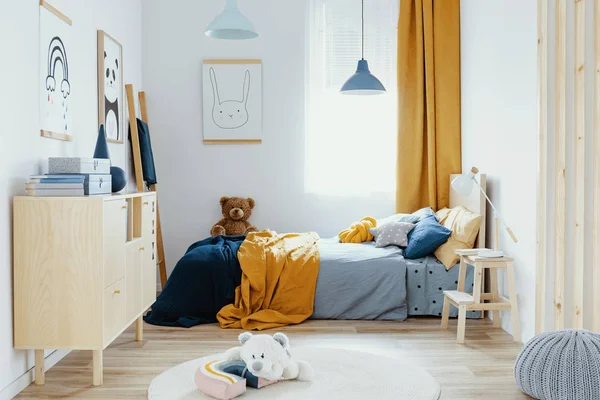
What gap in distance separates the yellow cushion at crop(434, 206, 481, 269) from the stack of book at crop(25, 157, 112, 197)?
236 cm

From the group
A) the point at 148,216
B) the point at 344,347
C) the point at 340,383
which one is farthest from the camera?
the point at 148,216

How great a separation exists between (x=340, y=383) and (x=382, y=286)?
60.2 inches

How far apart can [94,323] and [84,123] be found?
5.02ft

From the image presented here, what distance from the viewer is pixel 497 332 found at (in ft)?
13.4

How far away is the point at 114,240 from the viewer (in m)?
3.21

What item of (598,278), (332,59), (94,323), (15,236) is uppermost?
(332,59)

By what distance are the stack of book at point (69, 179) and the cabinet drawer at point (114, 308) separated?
19.1 inches

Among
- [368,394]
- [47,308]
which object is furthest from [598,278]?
[47,308]

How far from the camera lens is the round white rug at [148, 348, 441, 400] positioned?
111 inches

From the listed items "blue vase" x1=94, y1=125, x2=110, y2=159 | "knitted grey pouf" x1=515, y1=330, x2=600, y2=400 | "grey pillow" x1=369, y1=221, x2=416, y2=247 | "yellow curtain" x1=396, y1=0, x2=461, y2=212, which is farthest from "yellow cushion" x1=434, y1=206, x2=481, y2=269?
"blue vase" x1=94, y1=125, x2=110, y2=159

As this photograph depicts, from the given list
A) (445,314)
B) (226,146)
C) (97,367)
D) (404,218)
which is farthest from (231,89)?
(97,367)

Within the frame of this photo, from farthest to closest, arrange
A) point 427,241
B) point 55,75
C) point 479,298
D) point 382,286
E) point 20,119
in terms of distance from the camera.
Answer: point 427,241, point 382,286, point 479,298, point 55,75, point 20,119

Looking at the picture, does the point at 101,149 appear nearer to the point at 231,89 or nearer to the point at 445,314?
the point at 231,89

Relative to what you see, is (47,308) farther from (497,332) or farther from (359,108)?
(359,108)
